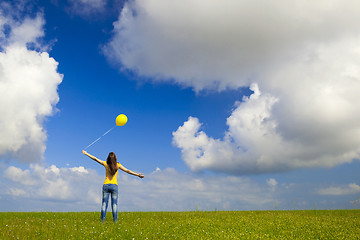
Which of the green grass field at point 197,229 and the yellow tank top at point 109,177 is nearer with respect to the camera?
the green grass field at point 197,229

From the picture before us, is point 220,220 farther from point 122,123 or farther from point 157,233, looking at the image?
point 122,123

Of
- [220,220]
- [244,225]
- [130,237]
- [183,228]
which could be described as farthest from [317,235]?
[130,237]

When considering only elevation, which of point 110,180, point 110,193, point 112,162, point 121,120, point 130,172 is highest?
point 121,120

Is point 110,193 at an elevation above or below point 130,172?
below

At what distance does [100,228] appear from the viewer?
14.0 m

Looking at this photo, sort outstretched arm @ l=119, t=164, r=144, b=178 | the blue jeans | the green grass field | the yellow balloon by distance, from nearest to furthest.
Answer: the green grass field < the blue jeans < outstretched arm @ l=119, t=164, r=144, b=178 < the yellow balloon

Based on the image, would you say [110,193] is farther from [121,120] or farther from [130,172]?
[121,120]

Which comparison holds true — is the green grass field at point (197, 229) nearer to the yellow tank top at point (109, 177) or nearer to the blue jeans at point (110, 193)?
the blue jeans at point (110, 193)

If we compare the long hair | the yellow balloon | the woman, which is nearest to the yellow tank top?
the woman

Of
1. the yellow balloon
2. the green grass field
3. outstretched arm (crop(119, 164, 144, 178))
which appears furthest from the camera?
the yellow balloon

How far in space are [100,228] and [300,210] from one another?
1640 cm

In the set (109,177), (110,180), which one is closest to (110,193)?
(110,180)

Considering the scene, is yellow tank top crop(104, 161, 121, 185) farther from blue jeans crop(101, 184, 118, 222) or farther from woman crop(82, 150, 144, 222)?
blue jeans crop(101, 184, 118, 222)

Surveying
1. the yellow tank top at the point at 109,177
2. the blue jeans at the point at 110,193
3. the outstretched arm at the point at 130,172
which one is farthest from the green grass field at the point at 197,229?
the outstretched arm at the point at 130,172
